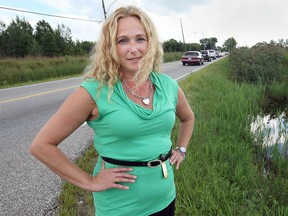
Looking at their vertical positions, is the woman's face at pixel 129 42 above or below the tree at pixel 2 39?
below

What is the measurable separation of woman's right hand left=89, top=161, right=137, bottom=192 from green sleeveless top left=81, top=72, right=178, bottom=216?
0.03 metres

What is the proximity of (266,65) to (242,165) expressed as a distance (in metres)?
11.5

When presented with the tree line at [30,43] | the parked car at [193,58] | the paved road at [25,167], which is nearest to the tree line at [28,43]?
the tree line at [30,43]

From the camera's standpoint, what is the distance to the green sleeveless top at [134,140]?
1344mm

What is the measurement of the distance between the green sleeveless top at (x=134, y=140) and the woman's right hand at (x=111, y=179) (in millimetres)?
33

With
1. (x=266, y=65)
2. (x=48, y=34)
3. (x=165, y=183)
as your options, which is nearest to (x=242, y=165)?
(x=165, y=183)

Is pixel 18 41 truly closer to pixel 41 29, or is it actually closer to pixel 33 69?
pixel 41 29

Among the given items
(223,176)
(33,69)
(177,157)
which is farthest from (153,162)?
(33,69)

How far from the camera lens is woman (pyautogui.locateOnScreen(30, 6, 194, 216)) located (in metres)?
1.35

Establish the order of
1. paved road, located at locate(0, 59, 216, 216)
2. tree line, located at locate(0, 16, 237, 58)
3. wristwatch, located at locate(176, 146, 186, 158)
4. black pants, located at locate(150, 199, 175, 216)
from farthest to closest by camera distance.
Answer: tree line, located at locate(0, 16, 237, 58), paved road, located at locate(0, 59, 216, 216), wristwatch, located at locate(176, 146, 186, 158), black pants, located at locate(150, 199, 175, 216)

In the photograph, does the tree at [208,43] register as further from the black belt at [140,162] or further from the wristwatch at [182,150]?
the black belt at [140,162]

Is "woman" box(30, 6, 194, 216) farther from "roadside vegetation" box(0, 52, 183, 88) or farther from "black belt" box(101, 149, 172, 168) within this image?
"roadside vegetation" box(0, 52, 183, 88)

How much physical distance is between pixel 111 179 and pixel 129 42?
0.69 m

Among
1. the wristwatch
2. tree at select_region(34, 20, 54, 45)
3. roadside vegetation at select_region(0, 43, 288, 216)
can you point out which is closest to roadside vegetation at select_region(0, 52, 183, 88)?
roadside vegetation at select_region(0, 43, 288, 216)
